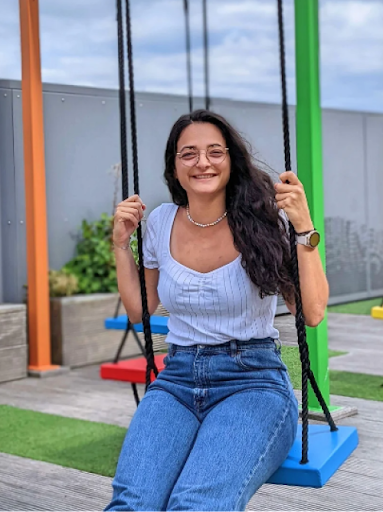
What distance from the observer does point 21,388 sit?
5.07 metres

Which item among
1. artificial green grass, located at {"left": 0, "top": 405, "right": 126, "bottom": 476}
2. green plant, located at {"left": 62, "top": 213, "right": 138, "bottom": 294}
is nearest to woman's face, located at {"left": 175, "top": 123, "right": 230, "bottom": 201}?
artificial green grass, located at {"left": 0, "top": 405, "right": 126, "bottom": 476}

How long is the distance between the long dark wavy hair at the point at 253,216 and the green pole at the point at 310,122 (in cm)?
152

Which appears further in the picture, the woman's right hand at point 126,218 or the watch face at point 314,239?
the woman's right hand at point 126,218

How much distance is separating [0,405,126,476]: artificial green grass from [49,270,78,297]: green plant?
1.36m

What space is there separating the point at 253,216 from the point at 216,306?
27 cm

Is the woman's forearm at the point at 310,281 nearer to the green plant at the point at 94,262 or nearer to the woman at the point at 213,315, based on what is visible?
the woman at the point at 213,315

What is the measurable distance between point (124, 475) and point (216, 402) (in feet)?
0.94

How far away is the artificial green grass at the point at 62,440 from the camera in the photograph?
3453 mm

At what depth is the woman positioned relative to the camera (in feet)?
6.00

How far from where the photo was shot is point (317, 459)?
202cm

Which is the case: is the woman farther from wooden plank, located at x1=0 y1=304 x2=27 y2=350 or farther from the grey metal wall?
wooden plank, located at x1=0 y1=304 x2=27 y2=350

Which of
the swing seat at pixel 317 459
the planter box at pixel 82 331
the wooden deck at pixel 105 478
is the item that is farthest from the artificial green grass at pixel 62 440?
the swing seat at pixel 317 459

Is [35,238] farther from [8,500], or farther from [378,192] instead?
[378,192]

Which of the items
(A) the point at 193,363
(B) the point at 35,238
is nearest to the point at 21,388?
(B) the point at 35,238
